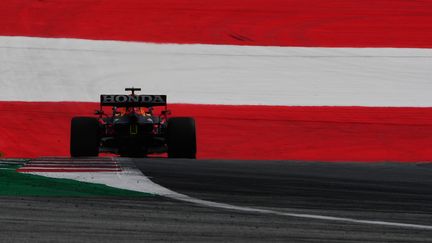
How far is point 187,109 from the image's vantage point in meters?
40.9

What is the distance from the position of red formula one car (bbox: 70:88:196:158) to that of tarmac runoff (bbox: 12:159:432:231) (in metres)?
4.21

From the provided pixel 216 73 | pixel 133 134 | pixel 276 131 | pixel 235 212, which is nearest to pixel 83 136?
pixel 133 134

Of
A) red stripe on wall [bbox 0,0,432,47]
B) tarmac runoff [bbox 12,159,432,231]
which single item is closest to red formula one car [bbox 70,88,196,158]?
tarmac runoff [bbox 12,159,432,231]

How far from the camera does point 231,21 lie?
49.4m

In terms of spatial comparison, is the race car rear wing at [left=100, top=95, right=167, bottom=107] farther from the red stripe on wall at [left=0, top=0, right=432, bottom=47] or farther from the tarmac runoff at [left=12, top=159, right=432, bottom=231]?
the red stripe on wall at [left=0, top=0, right=432, bottom=47]

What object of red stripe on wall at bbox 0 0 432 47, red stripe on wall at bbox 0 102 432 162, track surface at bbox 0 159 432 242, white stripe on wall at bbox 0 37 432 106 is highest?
red stripe on wall at bbox 0 0 432 47

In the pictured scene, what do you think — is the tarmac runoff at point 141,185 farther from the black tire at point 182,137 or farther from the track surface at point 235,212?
the black tire at point 182,137

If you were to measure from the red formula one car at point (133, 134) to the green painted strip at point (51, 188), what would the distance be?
10157 millimetres

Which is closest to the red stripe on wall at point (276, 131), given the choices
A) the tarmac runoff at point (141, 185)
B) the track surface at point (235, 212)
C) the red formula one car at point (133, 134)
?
the red formula one car at point (133, 134)

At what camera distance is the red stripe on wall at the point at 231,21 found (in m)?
47.4

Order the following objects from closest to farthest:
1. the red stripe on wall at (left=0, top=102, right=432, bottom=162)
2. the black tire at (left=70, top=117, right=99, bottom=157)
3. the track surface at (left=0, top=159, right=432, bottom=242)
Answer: the track surface at (left=0, top=159, right=432, bottom=242) → the black tire at (left=70, top=117, right=99, bottom=157) → the red stripe on wall at (left=0, top=102, right=432, bottom=162)

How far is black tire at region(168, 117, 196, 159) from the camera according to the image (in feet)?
84.2

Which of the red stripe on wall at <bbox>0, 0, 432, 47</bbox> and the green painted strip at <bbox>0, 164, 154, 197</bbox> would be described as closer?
the green painted strip at <bbox>0, 164, 154, 197</bbox>

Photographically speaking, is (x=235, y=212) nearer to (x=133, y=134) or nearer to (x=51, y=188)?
(x=51, y=188)
